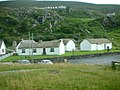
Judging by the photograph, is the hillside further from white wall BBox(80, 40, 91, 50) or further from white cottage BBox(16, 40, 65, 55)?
white cottage BBox(16, 40, 65, 55)

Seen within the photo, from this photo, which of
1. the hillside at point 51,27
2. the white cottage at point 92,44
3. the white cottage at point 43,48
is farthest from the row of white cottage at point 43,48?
the hillside at point 51,27

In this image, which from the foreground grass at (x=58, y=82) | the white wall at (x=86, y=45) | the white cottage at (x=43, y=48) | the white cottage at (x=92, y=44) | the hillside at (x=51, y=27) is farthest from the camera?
the hillside at (x=51, y=27)

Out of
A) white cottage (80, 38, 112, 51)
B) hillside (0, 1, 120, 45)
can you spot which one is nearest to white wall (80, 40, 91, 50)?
white cottage (80, 38, 112, 51)

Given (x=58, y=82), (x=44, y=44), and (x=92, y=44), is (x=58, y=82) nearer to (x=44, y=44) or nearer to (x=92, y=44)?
(x=44, y=44)

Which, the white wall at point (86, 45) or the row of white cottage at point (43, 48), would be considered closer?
the row of white cottage at point (43, 48)

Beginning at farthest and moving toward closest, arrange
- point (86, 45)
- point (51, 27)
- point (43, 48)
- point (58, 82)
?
point (51, 27) → point (86, 45) → point (43, 48) → point (58, 82)

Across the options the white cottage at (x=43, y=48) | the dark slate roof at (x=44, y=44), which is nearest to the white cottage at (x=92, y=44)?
the white cottage at (x=43, y=48)

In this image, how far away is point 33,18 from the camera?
166 m

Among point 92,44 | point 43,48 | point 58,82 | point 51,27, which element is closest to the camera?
point 58,82

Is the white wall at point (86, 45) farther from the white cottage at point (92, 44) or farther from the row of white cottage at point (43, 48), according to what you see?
the row of white cottage at point (43, 48)

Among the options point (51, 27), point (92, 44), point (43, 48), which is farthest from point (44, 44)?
point (51, 27)

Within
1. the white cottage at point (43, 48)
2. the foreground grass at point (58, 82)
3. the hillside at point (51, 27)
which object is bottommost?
the foreground grass at point (58, 82)

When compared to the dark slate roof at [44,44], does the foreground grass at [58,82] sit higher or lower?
lower

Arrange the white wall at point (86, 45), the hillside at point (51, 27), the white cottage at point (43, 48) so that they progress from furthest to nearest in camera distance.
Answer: the hillside at point (51, 27)
the white wall at point (86, 45)
the white cottage at point (43, 48)
